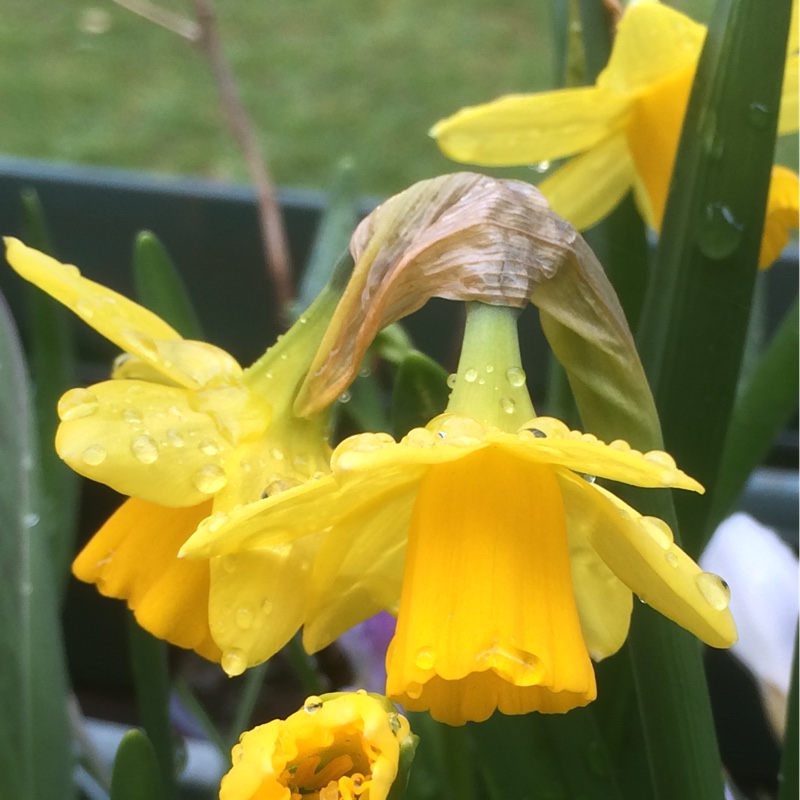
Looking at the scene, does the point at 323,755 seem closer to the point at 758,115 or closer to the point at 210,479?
the point at 210,479

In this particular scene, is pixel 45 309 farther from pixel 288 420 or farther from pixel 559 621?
pixel 559 621

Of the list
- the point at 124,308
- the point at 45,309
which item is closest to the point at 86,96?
the point at 45,309

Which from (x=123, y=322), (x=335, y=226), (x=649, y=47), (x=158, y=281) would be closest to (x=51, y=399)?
(x=158, y=281)

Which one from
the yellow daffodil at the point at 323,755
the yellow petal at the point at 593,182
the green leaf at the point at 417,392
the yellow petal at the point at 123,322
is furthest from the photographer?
the yellow petal at the point at 593,182

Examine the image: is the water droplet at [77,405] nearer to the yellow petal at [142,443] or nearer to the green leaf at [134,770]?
the yellow petal at [142,443]

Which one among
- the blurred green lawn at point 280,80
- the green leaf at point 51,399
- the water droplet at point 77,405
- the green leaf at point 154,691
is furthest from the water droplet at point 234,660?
the blurred green lawn at point 280,80

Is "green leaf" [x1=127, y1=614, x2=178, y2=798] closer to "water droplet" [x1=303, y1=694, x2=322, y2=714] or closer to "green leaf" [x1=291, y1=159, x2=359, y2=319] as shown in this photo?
"water droplet" [x1=303, y1=694, x2=322, y2=714]
